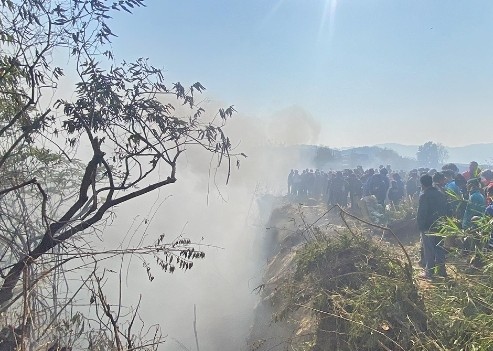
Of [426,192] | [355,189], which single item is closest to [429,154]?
[355,189]

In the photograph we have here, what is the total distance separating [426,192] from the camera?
6.52 meters

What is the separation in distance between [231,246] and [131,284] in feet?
24.4

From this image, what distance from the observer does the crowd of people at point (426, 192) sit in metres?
5.68

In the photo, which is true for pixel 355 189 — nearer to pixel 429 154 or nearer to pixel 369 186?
pixel 369 186

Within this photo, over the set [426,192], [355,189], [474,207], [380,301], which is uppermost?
[426,192]

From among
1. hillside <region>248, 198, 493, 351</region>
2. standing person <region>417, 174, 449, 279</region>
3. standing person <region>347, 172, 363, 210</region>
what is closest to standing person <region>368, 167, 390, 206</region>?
standing person <region>347, 172, 363, 210</region>

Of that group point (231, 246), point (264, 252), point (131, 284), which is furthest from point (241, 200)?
point (264, 252)

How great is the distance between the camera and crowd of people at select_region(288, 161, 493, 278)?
568 centimetres

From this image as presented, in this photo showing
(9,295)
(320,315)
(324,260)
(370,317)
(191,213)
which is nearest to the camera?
(9,295)

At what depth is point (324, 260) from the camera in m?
5.46

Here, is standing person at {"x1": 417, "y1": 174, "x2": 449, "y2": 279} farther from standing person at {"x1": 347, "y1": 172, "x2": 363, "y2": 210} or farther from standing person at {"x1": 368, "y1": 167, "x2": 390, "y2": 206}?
standing person at {"x1": 347, "y1": 172, "x2": 363, "y2": 210}

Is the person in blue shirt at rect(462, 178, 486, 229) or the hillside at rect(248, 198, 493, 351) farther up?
the person in blue shirt at rect(462, 178, 486, 229)

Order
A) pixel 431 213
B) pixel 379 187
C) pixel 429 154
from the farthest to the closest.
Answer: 1. pixel 429 154
2. pixel 379 187
3. pixel 431 213

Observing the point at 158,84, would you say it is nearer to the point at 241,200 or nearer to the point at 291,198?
the point at 291,198
